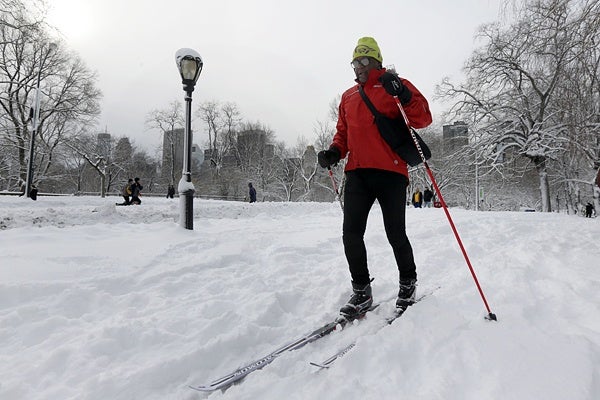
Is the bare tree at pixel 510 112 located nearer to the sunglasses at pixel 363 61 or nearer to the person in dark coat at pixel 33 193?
the sunglasses at pixel 363 61

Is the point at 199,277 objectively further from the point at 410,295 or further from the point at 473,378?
the point at 473,378

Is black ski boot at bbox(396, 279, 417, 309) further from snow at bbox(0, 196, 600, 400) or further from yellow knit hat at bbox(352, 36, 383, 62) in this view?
yellow knit hat at bbox(352, 36, 383, 62)

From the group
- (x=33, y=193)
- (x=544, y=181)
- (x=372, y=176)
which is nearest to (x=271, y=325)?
(x=372, y=176)

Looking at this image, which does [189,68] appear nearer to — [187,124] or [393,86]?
[187,124]

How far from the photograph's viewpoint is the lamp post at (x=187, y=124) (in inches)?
261

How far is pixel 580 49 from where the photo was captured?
17.5 feet

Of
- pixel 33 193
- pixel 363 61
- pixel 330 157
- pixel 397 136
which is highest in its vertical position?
→ pixel 363 61

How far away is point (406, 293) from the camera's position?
2.75 metres

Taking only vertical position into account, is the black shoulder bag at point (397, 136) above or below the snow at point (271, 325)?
above

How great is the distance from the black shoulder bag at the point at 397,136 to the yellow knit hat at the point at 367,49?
0.36 meters

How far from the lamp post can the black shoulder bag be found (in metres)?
4.70

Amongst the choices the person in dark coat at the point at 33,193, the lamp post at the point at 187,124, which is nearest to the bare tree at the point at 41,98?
the person in dark coat at the point at 33,193

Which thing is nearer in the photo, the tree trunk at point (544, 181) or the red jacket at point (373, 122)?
the red jacket at point (373, 122)

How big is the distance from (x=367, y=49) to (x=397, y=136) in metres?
0.78
